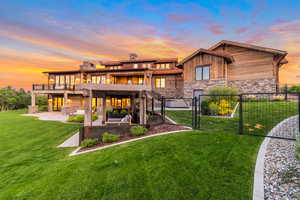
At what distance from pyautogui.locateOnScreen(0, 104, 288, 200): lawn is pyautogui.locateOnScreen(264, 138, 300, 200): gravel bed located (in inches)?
13.7

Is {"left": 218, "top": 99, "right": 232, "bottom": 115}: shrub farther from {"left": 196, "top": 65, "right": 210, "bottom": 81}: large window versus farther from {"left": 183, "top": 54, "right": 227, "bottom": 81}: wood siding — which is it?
{"left": 196, "top": 65, "right": 210, "bottom": 81}: large window

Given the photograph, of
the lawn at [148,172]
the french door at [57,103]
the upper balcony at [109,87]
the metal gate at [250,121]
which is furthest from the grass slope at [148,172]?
the french door at [57,103]

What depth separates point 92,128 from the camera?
270 inches

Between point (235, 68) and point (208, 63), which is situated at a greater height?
point (208, 63)

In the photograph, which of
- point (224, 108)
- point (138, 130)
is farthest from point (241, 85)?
point (138, 130)

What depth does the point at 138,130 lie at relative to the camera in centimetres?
688

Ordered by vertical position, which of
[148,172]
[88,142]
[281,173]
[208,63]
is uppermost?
[208,63]

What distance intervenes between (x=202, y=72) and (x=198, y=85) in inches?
68.4

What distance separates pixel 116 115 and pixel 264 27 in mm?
19604

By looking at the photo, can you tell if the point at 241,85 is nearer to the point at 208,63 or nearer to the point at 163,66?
the point at 208,63

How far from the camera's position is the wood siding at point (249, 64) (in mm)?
13367

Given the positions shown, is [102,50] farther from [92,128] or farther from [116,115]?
[92,128]

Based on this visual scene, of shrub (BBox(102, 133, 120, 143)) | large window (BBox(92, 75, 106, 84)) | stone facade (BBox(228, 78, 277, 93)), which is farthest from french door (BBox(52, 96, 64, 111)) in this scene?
stone facade (BBox(228, 78, 277, 93))

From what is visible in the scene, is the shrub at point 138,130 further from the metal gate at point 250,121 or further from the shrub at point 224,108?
the shrub at point 224,108
